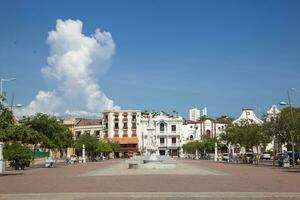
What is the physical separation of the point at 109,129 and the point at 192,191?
138103mm

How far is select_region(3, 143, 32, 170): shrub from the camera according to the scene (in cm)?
5100

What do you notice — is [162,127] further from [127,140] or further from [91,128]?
[91,128]

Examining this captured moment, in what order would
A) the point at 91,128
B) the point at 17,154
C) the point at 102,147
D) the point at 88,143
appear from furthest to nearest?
the point at 91,128 → the point at 102,147 → the point at 88,143 → the point at 17,154

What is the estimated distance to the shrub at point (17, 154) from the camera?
167 ft

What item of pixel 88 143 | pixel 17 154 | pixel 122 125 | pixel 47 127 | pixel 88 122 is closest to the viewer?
pixel 17 154

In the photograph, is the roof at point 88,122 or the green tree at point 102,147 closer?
the green tree at point 102,147

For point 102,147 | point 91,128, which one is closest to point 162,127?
point 91,128

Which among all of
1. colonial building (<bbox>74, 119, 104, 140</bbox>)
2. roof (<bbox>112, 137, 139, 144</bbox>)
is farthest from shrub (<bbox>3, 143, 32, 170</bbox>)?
colonial building (<bbox>74, 119, 104, 140</bbox>)

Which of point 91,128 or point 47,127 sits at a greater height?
point 91,128

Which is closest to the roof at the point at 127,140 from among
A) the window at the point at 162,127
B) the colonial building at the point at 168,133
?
the colonial building at the point at 168,133

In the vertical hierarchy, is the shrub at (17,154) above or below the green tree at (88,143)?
below

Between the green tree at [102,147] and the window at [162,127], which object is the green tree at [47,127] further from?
the window at [162,127]

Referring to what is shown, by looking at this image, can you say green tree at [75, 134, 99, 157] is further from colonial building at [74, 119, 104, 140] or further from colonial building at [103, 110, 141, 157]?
colonial building at [74, 119, 104, 140]

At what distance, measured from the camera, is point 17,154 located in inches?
2013
